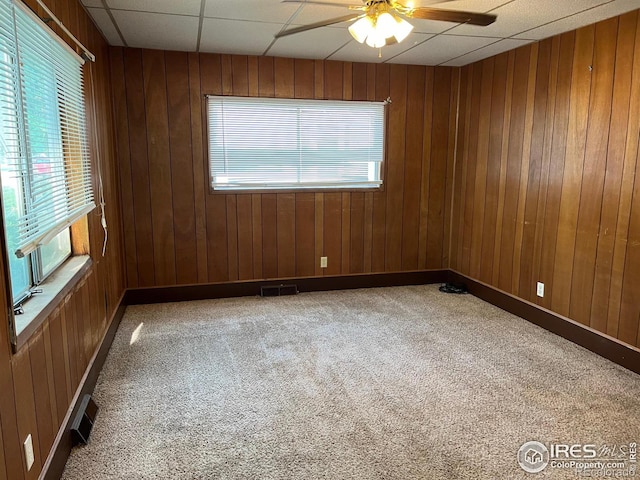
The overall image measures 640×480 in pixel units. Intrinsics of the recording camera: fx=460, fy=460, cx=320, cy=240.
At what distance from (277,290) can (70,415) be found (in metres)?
2.59

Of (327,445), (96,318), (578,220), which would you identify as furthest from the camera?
(578,220)

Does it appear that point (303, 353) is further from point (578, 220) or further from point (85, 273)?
point (578, 220)

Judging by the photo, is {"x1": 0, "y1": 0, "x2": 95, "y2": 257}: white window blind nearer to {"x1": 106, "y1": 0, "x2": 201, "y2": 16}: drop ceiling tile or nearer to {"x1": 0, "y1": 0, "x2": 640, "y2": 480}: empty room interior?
{"x1": 0, "y1": 0, "x2": 640, "y2": 480}: empty room interior

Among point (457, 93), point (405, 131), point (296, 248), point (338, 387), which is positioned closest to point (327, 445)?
point (338, 387)

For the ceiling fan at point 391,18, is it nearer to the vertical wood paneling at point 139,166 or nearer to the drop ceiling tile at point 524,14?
the drop ceiling tile at point 524,14

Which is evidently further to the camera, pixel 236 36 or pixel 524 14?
pixel 236 36

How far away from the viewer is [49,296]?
2098 mm

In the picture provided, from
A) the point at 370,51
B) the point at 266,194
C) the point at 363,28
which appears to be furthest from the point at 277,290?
the point at 363,28

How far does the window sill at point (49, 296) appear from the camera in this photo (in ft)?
5.73

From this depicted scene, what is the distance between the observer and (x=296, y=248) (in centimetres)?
477

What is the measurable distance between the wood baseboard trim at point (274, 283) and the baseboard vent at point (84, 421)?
1.95 metres

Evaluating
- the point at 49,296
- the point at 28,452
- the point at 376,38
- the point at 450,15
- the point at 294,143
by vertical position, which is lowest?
the point at 28,452

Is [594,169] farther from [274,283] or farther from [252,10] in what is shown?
[274,283]

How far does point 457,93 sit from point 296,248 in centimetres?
237
